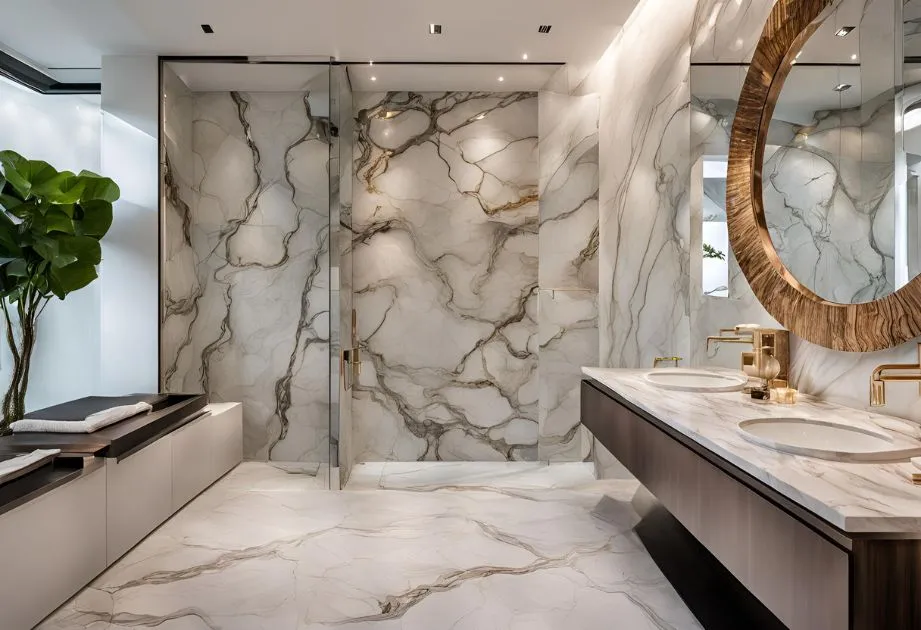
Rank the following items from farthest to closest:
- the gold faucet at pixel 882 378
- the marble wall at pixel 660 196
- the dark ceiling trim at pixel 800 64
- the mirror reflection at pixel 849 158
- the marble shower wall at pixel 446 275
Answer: the marble shower wall at pixel 446 275
the marble wall at pixel 660 196
the dark ceiling trim at pixel 800 64
the mirror reflection at pixel 849 158
the gold faucet at pixel 882 378

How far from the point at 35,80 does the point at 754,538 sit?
409cm

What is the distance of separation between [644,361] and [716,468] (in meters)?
1.71

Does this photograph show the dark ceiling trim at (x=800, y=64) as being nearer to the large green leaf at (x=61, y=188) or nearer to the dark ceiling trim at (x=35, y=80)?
the large green leaf at (x=61, y=188)

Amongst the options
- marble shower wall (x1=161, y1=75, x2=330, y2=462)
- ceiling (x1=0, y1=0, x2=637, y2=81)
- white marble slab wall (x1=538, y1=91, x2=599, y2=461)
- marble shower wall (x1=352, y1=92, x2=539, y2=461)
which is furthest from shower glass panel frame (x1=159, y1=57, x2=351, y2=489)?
white marble slab wall (x1=538, y1=91, x2=599, y2=461)

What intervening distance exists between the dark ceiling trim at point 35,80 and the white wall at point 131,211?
318 millimetres

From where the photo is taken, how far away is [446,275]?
379 cm

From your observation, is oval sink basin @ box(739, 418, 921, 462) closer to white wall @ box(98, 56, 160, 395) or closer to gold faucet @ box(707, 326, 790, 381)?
gold faucet @ box(707, 326, 790, 381)

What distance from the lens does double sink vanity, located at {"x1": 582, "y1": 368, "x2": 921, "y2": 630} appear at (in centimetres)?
87

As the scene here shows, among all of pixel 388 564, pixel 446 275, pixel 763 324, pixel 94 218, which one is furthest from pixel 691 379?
pixel 94 218

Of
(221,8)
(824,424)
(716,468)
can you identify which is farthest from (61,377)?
(824,424)

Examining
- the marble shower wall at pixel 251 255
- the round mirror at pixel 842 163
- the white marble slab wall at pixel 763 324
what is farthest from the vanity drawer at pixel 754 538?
the marble shower wall at pixel 251 255

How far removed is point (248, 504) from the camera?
3.00 meters

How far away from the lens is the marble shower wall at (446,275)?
12.3 ft

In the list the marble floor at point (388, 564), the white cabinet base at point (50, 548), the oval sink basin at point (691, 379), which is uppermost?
the oval sink basin at point (691, 379)
